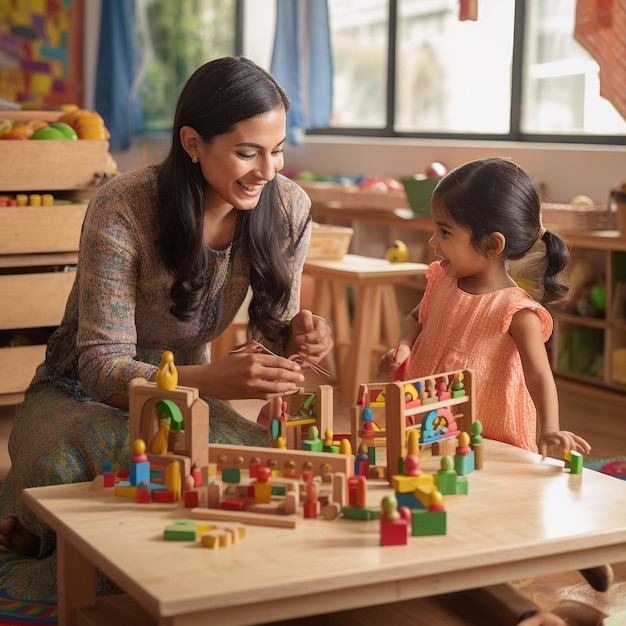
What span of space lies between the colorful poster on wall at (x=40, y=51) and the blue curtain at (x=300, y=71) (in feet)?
5.67

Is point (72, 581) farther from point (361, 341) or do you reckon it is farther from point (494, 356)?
point (361, 341)

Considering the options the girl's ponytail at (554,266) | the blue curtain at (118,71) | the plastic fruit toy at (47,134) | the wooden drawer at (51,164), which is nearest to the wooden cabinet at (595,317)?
the girl's ponytail at (554,266)

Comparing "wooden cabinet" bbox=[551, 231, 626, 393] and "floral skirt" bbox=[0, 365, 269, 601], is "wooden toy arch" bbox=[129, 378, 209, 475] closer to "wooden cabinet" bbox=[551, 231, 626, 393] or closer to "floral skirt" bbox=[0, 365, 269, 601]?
"floral skirt" bbox=[0, 365, 269, 601]

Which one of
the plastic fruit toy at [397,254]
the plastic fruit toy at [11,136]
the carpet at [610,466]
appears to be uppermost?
the plastic fruit toy at [11,136]

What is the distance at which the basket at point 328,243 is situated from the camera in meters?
3.45

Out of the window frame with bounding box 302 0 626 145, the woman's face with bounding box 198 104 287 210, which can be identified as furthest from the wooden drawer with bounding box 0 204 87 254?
the window frame with bounding box 302 0 626 145

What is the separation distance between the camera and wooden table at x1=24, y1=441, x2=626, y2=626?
3.60 feet

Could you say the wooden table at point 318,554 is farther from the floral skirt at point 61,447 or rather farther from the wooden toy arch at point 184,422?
the floral skirt at point 61,447

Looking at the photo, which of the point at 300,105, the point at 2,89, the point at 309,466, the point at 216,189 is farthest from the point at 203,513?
the point at 2,89

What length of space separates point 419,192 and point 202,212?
2010 mm

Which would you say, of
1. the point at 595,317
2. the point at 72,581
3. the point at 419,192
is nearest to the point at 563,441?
the point at 72,581

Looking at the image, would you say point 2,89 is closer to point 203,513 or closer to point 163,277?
point 163,277

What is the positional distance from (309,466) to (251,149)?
605 mm

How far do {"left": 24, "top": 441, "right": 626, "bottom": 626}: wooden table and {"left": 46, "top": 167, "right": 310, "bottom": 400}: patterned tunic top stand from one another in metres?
0.38
